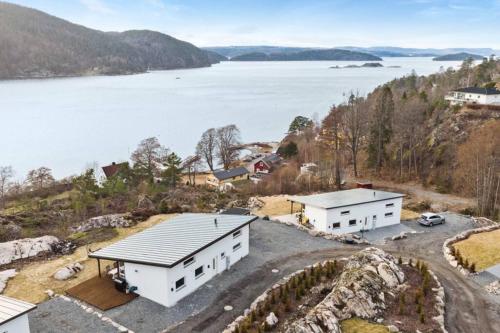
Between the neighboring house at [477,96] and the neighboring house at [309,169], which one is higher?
the neighboring house at [477,96]

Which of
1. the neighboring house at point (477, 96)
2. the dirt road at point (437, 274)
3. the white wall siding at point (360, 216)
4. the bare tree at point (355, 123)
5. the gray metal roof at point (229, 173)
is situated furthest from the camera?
the gray metal roof at point (229, 173)

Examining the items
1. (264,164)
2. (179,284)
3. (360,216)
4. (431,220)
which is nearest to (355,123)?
(264,164)

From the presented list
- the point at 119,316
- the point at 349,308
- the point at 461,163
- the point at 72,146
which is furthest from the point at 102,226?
the point at 72,146

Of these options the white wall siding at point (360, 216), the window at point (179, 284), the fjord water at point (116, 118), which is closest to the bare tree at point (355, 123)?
the white wall siding at point (360, 216)

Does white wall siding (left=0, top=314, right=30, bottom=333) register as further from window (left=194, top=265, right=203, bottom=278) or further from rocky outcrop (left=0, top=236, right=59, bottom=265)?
rocky outcrop (left=0, top=236, right=59, bottom=265)

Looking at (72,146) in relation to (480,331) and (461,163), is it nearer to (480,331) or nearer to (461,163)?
(461,163)

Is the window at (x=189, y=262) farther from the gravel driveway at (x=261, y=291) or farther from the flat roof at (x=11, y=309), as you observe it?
the flat roof at (x=11, y=309)

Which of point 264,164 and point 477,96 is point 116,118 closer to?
point 264,164
